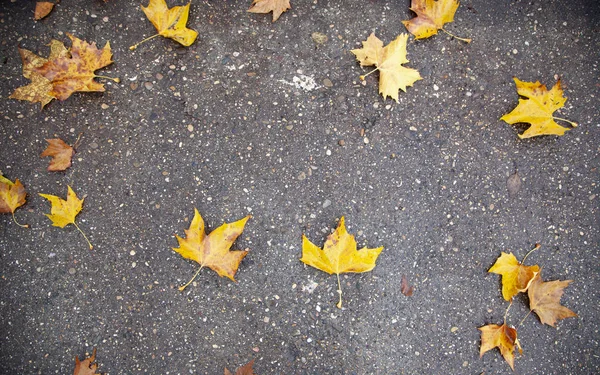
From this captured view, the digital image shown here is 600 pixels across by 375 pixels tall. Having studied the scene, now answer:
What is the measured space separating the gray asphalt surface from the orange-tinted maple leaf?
0.06 metres

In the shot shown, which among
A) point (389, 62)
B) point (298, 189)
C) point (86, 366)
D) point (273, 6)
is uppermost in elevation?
point (273, 6)

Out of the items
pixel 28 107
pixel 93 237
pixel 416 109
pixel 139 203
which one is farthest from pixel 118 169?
pixel 416 109

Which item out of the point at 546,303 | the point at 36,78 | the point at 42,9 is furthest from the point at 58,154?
the point at 546,303

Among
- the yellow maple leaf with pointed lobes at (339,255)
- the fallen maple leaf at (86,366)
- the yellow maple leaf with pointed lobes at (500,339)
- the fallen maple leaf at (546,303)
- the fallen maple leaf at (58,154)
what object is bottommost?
the fallen maple leaf at (86,366)

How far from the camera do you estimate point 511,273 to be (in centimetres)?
224

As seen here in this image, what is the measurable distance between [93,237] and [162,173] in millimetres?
492

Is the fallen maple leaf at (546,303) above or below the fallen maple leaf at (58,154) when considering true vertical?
below

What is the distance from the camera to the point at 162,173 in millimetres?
2250

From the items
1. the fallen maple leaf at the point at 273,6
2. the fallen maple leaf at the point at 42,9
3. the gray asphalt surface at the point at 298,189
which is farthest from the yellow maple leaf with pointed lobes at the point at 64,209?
the fallen maple leaf at the point at 273,6

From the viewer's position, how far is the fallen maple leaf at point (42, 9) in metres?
2.28

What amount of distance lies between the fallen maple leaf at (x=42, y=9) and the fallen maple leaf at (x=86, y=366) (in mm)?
1822

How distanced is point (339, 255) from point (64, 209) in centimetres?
145

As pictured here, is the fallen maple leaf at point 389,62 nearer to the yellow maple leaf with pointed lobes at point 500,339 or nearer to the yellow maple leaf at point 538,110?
the yellow maple leaf at point 538,110

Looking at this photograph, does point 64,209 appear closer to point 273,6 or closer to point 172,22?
point 172,22
